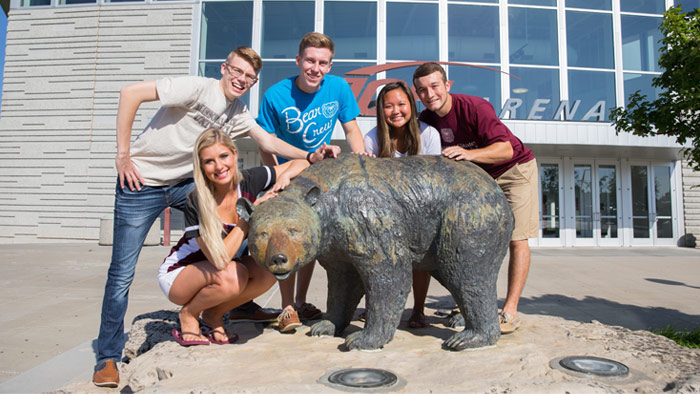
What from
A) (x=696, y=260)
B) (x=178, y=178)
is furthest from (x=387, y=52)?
(x=178, y=178)

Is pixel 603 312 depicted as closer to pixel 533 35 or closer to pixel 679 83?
pixel 679 83

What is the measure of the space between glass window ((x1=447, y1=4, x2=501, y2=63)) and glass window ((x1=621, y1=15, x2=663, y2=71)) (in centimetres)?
446

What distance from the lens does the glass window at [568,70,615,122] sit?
14383 millimetres

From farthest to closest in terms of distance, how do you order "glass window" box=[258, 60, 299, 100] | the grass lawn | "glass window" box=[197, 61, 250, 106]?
"glass window" box=[197, 61, 250, 106] < "glass window" box=[258, 60, 299, 100] < the grass lawn

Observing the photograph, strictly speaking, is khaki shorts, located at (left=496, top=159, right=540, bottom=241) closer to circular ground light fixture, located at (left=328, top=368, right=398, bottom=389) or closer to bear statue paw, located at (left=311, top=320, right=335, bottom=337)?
bear statue paw, located at (left=311, top=320, right=335, bottom=337)

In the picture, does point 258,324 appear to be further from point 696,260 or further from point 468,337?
point 696,260

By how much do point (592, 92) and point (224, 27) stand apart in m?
12.3

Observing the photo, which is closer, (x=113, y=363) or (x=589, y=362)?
(x=589, y=362)

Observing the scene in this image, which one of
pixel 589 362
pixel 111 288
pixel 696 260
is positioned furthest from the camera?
pixel 696 260

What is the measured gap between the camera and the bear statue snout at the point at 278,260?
2.53 meters

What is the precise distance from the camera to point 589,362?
9.13ft

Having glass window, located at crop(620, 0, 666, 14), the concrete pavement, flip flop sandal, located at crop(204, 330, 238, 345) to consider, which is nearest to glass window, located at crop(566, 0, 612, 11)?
glass window, located at crop(620, 0, 666, 14)

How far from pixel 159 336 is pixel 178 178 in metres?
1.41

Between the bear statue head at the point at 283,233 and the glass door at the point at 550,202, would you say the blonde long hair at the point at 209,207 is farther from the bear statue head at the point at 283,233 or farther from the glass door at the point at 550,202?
the glass door at the point at 550,202
